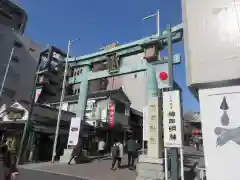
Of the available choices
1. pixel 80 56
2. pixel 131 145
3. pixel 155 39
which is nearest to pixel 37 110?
pixel 80 56

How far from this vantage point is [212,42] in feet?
16.8

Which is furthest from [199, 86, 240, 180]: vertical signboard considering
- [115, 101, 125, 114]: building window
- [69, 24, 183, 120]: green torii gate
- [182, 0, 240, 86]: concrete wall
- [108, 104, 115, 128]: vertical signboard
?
[115, 101, 125, 114]: building window

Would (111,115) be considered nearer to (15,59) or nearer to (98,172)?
(98,172)

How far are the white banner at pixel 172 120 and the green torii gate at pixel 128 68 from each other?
728 mm

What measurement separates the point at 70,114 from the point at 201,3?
20.9 meters

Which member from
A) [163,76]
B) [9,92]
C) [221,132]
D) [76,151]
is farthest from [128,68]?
[9,92]

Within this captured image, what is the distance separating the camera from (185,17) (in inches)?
229

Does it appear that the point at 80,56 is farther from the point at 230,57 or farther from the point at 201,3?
the point at 230,57

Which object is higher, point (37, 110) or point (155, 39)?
point (155, 39)

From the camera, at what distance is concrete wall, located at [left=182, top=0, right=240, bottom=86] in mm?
4805

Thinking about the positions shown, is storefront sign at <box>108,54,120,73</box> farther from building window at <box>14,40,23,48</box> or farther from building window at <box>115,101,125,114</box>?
building window at <box>14,40,23,48</box>

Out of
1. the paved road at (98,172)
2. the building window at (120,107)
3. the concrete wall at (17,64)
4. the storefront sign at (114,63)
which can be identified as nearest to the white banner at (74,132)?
the paved road at (98,172)

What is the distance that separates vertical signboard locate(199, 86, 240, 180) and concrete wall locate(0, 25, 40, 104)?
117 ft

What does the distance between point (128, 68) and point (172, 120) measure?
6.45 m
